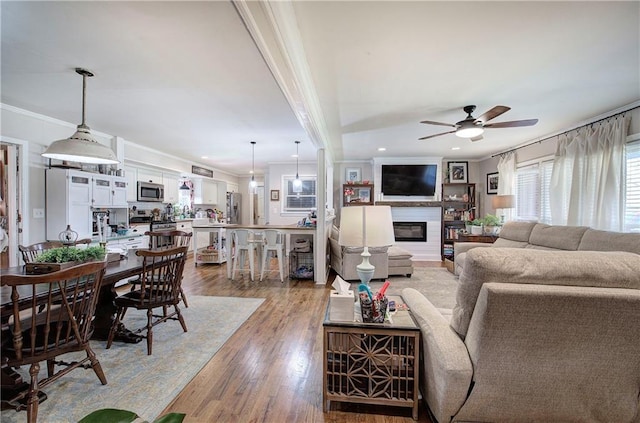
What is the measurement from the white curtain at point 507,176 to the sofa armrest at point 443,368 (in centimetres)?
528

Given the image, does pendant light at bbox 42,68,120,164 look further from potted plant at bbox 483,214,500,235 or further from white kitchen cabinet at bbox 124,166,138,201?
potted plant at bbox 483,214,500,235

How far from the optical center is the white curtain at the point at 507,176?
573 centimetres

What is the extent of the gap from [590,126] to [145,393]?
5966 mm

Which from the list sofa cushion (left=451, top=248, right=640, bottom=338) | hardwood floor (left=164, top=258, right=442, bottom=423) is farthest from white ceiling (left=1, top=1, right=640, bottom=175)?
hardwood floor (left=164, top=258, right=442, bottom=423)

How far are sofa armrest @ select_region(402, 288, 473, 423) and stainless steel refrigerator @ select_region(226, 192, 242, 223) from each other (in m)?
8.30

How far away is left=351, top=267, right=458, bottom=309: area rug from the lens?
12.7 ft

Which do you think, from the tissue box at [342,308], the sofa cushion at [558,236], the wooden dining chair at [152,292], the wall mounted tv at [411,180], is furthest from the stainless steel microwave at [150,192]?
the sofa cushion at [558,236]

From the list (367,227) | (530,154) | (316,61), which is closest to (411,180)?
(530,154)

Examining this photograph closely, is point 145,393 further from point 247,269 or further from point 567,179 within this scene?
point 567,179

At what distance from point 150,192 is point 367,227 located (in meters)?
5.74

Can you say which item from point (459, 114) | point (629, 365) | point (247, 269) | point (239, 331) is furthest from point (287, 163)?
point (629, 365)

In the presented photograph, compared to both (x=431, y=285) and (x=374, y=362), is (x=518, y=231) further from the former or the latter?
(x=374, y=362)

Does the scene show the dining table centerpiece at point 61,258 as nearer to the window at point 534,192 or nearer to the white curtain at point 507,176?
the window at point 534,192

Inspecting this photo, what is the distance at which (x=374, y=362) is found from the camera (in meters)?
1.70
